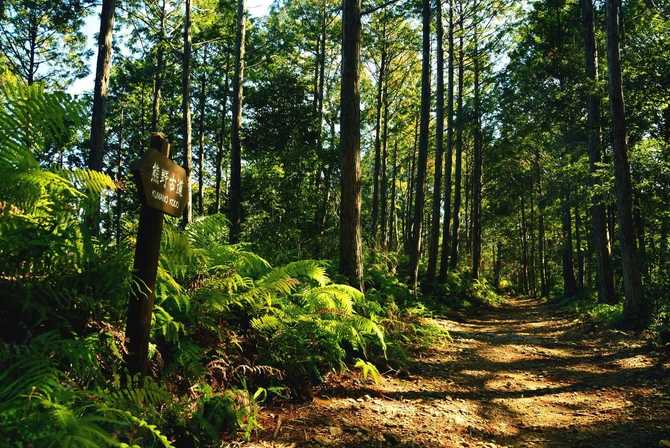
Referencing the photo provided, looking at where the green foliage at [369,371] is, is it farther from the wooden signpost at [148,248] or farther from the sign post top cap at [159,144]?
the sign post top cap at [159,144]

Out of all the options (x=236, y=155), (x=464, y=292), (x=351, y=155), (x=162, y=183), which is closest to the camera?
(x=162, y=183)

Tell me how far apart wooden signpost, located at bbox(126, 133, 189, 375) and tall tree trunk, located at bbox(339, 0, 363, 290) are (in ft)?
14.7

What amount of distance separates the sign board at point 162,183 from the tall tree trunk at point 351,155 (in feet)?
14.1

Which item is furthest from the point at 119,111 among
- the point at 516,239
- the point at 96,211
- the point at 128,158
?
the point at 516,239

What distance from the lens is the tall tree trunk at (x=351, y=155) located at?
714 cm

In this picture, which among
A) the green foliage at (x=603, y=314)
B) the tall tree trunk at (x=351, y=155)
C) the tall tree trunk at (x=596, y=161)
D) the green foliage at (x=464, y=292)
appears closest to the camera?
the tall tree trunk at (x=351, y=155)

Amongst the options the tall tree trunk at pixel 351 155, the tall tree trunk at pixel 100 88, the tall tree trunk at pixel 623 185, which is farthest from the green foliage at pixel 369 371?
the tall tree trunk at pixel 100 88

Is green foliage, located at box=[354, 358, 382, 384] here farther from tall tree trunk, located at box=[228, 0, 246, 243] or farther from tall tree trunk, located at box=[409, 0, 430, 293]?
tall tree trunk, located at box=[228, 0, 246, 243]

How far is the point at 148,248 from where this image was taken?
2.83 m

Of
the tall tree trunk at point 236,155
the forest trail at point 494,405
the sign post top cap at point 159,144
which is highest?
the tall tree trunk at point 236,155

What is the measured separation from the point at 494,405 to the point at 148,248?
408 cm

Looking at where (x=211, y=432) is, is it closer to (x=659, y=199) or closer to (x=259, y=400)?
(x=259, y=400)

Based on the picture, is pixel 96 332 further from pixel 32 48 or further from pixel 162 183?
pixel 32 48

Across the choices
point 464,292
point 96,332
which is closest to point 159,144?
point 96,332
